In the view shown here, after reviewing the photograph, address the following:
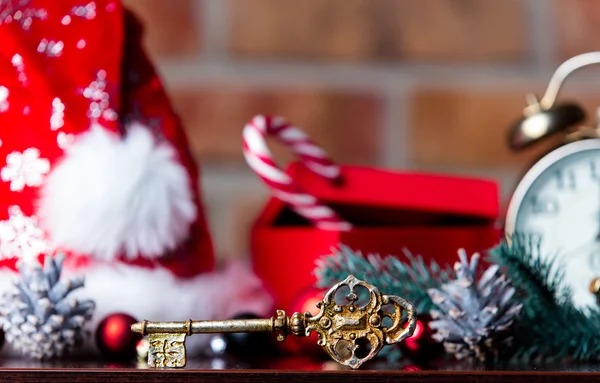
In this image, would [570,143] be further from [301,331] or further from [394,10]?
[394,10]

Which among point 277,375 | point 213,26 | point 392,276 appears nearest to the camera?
point 277,375

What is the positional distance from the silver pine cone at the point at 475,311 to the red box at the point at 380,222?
0.14 meters

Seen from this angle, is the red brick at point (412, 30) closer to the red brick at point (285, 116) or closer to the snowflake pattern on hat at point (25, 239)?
the red brick at point (285, 116)

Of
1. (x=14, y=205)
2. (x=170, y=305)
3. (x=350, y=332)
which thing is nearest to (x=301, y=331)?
(x=350, y=332)

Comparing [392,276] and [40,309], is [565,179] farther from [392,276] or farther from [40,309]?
[40,309]

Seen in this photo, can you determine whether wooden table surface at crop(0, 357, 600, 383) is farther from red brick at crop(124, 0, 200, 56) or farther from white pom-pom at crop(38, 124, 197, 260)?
red brick at crop(124, 0, 200, 56)

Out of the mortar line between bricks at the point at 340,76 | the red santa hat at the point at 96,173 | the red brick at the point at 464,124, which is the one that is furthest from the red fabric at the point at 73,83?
the red brick at the point at 464,124

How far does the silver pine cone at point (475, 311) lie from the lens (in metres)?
0.52

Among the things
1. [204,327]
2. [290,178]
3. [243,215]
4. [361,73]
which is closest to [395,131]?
[361,73]

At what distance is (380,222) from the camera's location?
77 cm

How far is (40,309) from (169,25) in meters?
0.55

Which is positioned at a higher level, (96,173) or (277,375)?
(96,173)

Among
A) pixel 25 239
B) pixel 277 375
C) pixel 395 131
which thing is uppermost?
pixel 395 131

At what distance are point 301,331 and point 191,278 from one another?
0.70 ft
